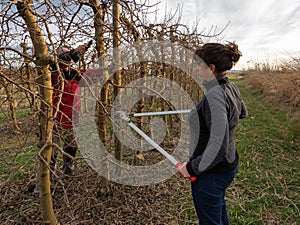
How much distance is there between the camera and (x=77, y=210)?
2.49 metres

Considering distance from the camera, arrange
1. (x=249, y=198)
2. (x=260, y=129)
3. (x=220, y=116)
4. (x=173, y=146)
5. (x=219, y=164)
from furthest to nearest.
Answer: (x=260, y=129), (x=173, y=146), (x=249, y=198), (x=219, y=164), (x=220, y=116)

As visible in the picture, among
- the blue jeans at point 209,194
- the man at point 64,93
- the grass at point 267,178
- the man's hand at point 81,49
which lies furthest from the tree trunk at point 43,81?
the grass at point 267,178

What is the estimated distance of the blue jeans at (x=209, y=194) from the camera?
1.47 m

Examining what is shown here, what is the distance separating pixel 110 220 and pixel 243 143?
3518 millimetres

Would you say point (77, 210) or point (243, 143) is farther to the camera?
point (243, 143)

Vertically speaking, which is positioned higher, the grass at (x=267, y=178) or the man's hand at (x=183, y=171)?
the man's hand at (x=183, y=171)

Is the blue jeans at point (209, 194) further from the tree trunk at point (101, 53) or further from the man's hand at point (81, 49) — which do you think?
the man's hand at point (81, 49)

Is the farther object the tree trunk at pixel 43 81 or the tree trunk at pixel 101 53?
the tree trunk at pixel 101 53

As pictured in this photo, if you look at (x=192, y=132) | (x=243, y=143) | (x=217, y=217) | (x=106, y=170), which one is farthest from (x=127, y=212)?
(x=243, y=143)

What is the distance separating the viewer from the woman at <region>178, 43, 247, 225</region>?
1.35 metres

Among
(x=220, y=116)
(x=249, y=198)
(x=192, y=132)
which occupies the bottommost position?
(x=249, y=198)

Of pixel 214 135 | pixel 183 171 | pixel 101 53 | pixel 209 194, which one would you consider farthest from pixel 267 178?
pixel 101 53

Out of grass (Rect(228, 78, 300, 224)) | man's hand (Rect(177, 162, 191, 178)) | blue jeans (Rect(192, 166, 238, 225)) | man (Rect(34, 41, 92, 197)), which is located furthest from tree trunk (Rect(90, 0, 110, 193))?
grass (Rect(228, 78, 300, 224))

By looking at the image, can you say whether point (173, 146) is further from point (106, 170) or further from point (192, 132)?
point (192, 132)
